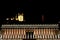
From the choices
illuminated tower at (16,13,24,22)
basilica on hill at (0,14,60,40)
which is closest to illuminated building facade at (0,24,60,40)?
basilica on hill at (0,14,60,40)

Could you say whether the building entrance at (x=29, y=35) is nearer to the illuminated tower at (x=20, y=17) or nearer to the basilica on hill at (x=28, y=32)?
the basilica on hill at (x=28, y=32)

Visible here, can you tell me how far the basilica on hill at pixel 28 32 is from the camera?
230cm

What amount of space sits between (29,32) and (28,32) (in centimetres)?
2

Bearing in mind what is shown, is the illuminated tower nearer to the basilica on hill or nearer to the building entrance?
the basilica on hill

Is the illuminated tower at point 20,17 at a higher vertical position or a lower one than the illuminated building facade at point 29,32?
higher

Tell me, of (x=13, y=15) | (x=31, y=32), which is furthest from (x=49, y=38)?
(x=13, y=15)

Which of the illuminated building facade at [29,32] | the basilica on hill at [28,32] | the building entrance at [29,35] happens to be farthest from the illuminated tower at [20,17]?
the building entrance at [29,35]

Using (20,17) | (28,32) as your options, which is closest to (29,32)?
(28,32)

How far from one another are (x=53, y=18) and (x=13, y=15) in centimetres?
82

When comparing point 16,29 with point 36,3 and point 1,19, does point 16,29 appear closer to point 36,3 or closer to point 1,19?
point 1,19

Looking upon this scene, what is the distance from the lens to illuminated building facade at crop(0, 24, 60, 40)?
2.30 m

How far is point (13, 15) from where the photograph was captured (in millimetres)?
2393

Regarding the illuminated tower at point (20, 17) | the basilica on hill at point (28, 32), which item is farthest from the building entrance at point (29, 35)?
the illuminated tower at point (20, 17)

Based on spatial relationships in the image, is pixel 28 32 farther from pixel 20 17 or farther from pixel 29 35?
pixel 20 17
